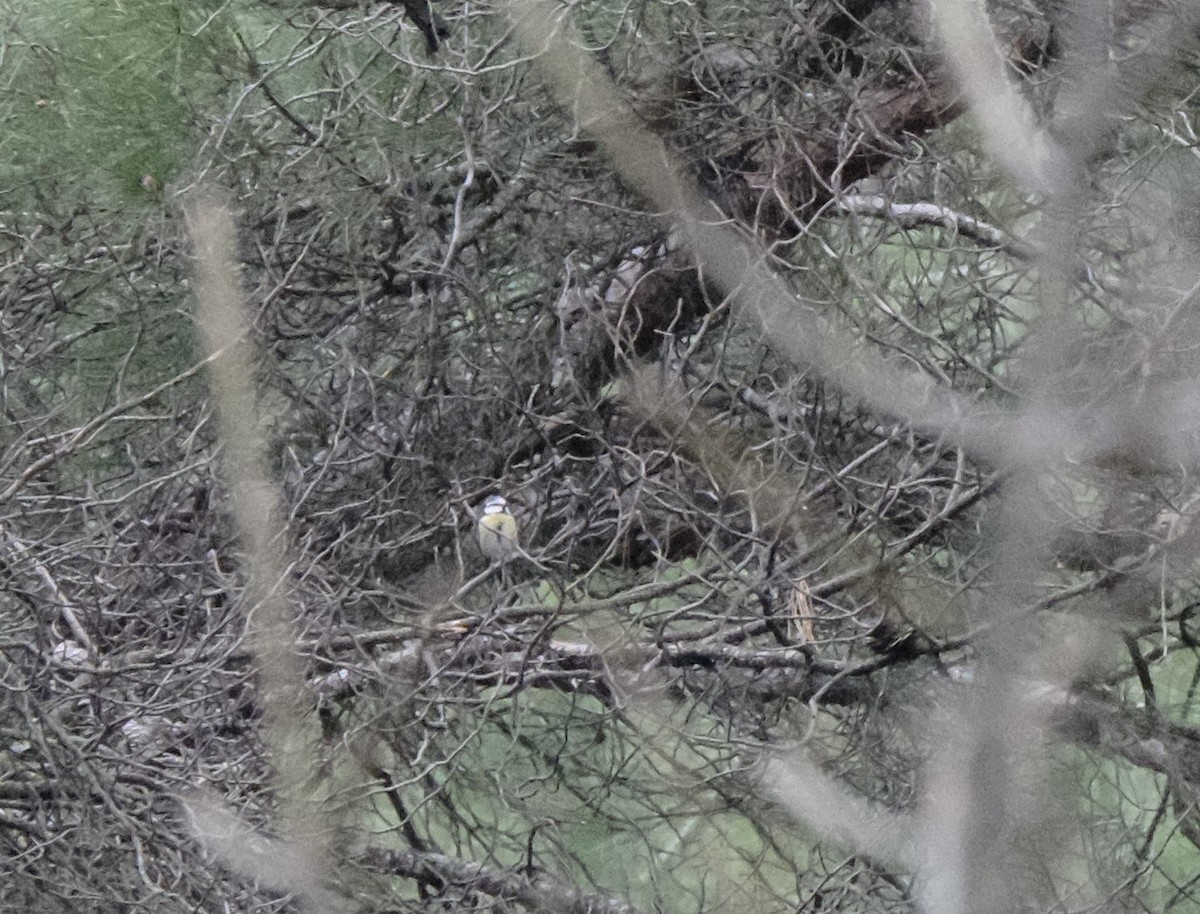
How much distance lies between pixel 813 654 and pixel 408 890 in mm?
734

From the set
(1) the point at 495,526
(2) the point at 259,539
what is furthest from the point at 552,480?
(2) the point at 259,539

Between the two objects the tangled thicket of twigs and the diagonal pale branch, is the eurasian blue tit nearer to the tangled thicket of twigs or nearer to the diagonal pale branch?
the tangled thicket of twigs

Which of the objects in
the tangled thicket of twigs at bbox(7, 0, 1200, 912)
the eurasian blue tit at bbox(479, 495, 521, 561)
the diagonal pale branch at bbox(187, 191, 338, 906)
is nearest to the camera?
the diagonal pale branch at bbox(187, 191, 338, 906)

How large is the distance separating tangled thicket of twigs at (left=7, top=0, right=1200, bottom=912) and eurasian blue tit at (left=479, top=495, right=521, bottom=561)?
5 cm

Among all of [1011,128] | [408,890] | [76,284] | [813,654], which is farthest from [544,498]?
[1011,128]

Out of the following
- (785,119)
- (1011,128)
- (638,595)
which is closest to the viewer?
(1011,128)

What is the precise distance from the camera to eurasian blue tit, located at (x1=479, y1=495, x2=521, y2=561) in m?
2.04

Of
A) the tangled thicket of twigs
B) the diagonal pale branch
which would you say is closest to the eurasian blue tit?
the tangled thicket of twigs

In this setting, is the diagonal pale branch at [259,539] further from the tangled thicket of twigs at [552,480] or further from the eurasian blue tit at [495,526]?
the eurasian blue tit at [495,526]

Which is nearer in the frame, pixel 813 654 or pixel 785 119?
pixel 813 654

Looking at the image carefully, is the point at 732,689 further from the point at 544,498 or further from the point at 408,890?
the point at 408,890

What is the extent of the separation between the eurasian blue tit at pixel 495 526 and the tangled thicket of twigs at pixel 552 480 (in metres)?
0.05

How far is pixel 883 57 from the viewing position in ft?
7.77

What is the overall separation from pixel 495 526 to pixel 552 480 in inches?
4.6
